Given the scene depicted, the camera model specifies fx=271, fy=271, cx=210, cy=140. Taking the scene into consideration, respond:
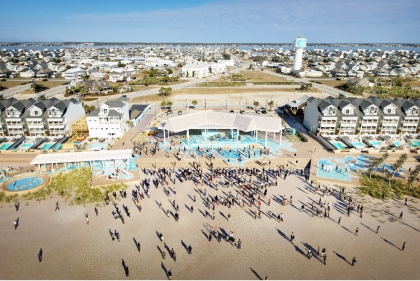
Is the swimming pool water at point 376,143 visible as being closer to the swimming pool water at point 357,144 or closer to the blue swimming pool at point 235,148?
the swimming pool water at point 357,144

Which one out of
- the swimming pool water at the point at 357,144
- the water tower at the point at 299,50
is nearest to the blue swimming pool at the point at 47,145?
the swimming pool water at the point at 357,144

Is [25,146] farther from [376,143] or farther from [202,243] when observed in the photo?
[376,143]

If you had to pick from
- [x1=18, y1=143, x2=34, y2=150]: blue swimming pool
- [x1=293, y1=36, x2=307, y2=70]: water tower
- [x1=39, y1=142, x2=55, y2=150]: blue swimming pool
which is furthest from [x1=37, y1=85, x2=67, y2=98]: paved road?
[x1=293, y1=36, x2=307, y2=70]: water tower

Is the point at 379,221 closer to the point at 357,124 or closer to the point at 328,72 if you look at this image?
the point at 357,124

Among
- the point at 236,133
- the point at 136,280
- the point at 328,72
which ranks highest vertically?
the point at 328,72

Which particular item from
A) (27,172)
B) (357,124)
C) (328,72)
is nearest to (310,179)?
(357,124)

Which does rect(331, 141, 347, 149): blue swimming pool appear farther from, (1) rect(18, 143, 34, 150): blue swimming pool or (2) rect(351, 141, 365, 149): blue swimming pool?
(1) rect(18, 143, 34, 150): blue swimming pool

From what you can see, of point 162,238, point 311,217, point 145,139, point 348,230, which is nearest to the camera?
point 162,238
